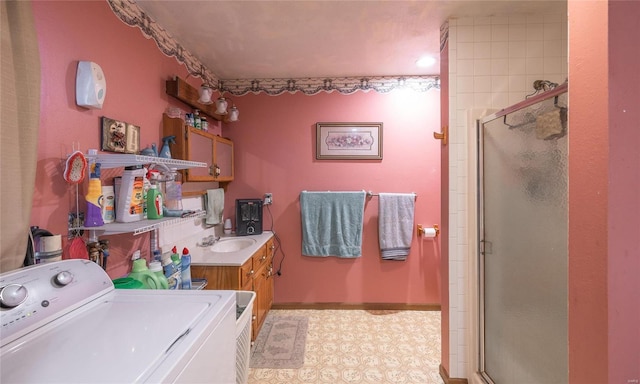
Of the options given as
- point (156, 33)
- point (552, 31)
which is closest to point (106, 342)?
point (156, 33)

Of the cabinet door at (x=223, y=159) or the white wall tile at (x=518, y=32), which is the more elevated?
the white wall tile at (x=518, y=32)

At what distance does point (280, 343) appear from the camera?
2020 mm

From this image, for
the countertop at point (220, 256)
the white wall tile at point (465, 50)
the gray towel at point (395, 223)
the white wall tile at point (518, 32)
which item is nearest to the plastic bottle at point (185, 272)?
the countertop at point (220, 256)

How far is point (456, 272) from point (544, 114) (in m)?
0.97

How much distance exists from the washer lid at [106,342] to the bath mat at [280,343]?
1.25 metres

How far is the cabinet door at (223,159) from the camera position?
2.15 m

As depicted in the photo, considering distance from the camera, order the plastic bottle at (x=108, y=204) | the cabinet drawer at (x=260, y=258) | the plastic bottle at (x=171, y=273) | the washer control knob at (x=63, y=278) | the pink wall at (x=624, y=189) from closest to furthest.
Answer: the pink wall at (x=624, y=189)
the washer control knob at (x=63, y=278)
the plastic bottle at (x=108, y=204)
the plastic bottle at (x=171, y=273)
the cabinet drawer at (x=260, y=258)

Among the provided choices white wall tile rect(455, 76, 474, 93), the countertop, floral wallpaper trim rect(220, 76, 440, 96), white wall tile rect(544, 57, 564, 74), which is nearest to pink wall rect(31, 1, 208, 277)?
the countertop

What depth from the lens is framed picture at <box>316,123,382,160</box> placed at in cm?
250

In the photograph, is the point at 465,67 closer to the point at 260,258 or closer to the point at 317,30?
the point at 317,30

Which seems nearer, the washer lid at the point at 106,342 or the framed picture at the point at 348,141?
the washer lid at the point at 106,342

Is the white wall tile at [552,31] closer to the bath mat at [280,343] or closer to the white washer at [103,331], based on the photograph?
the white washer at [103,331]

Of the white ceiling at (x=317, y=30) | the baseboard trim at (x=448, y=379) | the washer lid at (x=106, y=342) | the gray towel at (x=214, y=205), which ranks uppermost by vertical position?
the white ceiling at (x=317, y=30)

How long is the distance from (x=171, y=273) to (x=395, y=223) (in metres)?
1.86
